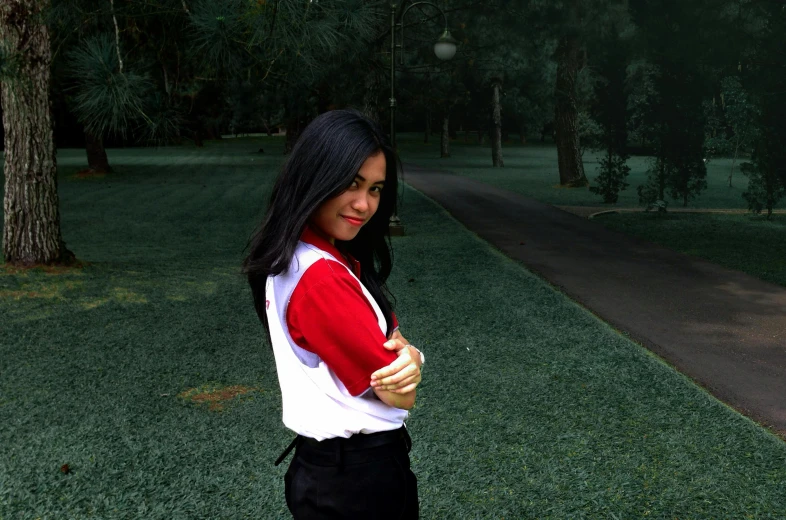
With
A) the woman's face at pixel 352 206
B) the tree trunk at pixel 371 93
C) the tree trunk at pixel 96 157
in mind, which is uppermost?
the tree trunk at pixel 371 93

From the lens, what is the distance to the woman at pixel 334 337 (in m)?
1.60

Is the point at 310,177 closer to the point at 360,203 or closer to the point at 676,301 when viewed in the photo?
the point at 360,203

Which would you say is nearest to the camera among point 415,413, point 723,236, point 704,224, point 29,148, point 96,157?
point 415,413

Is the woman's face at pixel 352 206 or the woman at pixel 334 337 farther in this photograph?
the woman's face at pixel 352 206

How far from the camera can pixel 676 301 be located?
850cm

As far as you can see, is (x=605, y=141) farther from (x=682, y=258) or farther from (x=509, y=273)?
(x=509, y=273)

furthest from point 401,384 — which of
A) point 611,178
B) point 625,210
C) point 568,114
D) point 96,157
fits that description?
point 96,157

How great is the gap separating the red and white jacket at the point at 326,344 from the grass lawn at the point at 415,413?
2.17 m

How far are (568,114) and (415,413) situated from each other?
1969 centimetres

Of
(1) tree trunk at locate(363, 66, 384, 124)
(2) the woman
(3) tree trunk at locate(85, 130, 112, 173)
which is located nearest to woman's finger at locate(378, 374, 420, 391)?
(2) the woman

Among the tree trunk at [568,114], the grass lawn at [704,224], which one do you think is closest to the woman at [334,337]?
the grass lawn at [704,224]

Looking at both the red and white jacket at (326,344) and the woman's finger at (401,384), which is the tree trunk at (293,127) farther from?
the woman's finger at (401,384)

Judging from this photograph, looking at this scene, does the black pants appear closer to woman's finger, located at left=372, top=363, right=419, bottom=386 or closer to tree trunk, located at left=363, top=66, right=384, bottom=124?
woman's finger, located at left=372, top=363, right=419, bottom=386

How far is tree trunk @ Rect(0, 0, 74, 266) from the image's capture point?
348 inches
